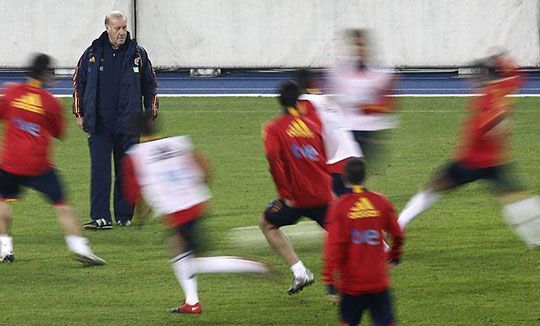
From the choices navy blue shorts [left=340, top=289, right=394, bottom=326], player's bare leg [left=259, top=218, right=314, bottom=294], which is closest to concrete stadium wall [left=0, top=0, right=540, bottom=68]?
player's bare leg [left=259, top=218, right=314, bottom=294]

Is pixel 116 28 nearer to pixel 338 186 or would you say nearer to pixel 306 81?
pixel 306 81

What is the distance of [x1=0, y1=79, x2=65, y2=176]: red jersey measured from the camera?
11.8 m

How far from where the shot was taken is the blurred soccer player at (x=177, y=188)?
10.2m

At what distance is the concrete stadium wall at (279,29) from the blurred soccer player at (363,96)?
16.4 m

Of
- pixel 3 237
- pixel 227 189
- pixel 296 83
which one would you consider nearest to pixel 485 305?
pixel 296 83

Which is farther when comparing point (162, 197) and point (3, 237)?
point (3, 237)

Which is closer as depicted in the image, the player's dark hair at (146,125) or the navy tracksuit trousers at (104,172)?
the player's dark hair at (146,125)

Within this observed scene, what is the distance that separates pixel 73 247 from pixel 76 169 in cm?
651

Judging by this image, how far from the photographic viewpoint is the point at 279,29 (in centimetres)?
3012

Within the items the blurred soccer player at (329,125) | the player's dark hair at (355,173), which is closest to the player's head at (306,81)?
the blurred soccer player at (329,125)

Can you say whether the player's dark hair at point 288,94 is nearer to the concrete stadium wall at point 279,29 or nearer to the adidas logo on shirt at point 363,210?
the adidas logo on shirt at point 363,210

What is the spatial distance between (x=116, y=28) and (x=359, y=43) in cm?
276

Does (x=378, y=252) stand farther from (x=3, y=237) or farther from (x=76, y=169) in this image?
(x=76, y=169)

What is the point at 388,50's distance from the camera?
29.9m
